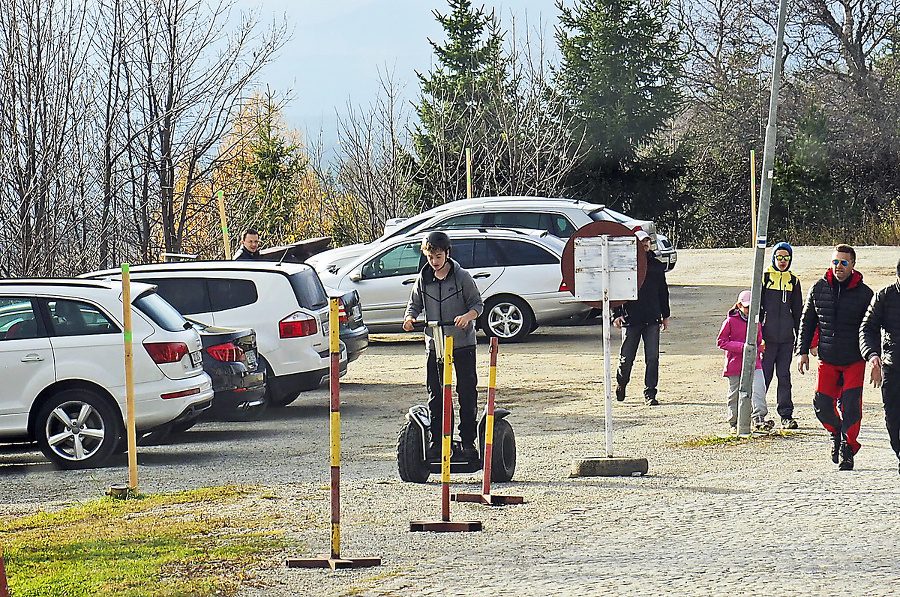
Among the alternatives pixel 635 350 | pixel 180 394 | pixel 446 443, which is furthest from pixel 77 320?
pixel 635 350

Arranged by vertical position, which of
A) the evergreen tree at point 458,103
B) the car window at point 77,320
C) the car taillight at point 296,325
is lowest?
the car taillight at point 296,325

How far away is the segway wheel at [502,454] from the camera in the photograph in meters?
10.1

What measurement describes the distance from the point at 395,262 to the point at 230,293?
6.40m

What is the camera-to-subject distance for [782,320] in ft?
43.0

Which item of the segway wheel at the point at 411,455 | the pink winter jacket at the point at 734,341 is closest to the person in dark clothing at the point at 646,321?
the pink winter jacket at the point at 734,341

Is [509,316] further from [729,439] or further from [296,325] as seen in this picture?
[729,439]

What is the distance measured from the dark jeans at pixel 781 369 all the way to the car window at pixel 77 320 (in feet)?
20.2

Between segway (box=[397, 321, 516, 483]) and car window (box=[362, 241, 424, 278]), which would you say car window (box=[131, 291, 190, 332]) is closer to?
segway (box=[397, 321, 516, 483])

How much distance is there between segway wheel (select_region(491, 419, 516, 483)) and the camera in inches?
399

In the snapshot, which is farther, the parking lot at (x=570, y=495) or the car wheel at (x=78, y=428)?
the car wheel at (x=78, y=428)

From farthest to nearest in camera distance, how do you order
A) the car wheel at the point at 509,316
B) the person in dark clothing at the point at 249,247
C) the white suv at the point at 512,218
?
the white suv at the point at 512,218
the car wheel at the point at 509,316
the person in dark clothing at the point at 249,247

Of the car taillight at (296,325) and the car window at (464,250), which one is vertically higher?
the car window at (464,250)

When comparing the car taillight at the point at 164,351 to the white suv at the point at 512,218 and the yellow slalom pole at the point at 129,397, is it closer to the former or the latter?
the yellow slalom pole at the point at 129,397

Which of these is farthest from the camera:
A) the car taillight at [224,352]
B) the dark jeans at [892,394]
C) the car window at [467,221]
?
the car window at [467,221]
